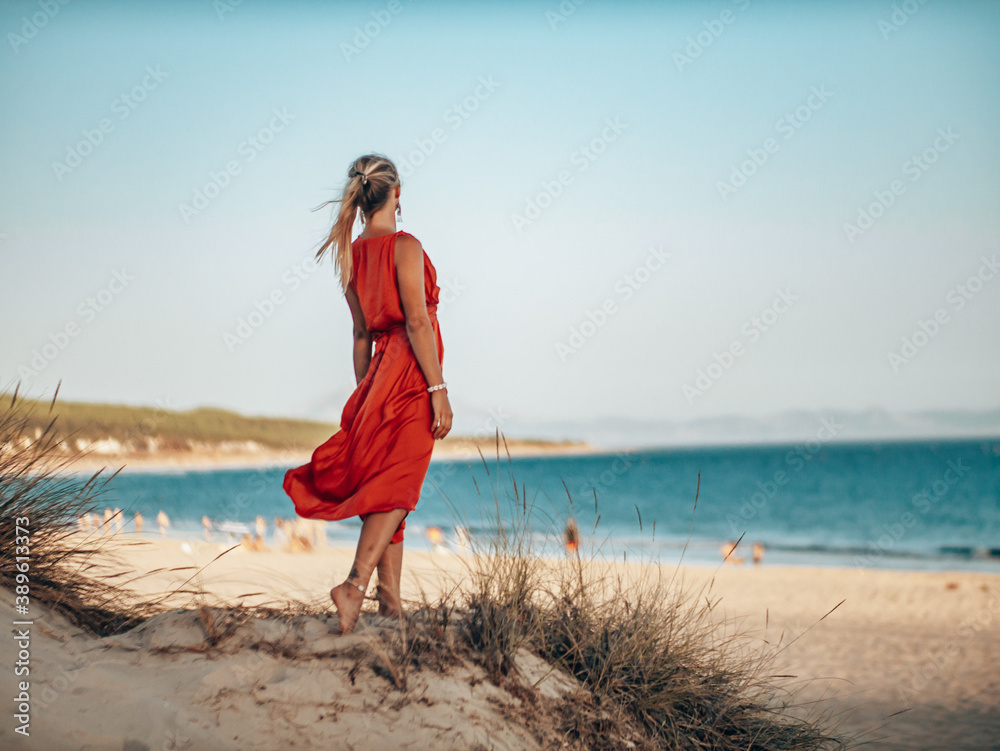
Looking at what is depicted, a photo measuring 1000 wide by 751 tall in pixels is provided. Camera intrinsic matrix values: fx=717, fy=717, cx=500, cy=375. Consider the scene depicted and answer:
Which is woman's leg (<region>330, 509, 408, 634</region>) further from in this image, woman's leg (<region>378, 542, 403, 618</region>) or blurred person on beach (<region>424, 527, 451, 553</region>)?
blurred person on beach (<region>424, 527, 451, 553</region>)

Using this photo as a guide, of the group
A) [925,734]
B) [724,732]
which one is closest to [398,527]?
[724,732]

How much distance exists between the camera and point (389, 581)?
3.26 metres

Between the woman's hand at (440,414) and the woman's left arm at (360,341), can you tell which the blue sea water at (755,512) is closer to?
the woman's hand at (440,414)

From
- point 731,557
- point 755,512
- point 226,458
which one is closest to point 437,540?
point 731,557

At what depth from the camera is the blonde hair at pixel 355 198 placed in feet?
11.1

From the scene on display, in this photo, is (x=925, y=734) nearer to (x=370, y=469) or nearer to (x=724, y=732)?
(x=724, y=732)

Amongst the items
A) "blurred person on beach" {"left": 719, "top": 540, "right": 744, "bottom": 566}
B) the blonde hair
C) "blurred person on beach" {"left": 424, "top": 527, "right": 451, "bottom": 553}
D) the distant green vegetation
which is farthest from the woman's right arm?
the distant green vegetation

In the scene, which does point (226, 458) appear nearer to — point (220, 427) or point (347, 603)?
point (220, 427)

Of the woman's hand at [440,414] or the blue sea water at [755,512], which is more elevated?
the blue sea water at [755,512]

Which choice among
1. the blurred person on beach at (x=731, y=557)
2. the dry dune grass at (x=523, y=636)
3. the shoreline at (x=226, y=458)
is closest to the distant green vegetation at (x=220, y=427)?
the shoreline at (x=226, y=458)

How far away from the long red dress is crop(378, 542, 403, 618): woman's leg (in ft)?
0.22

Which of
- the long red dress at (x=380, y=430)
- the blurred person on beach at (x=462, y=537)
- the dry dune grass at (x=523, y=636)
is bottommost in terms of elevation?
the dry dune grass at (x=523, y=636)

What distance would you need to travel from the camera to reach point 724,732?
318cm

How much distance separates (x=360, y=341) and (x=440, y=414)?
2.06 ft
